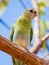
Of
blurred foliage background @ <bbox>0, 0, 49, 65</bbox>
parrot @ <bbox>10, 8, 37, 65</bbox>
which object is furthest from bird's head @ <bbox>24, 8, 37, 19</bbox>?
blurred foliage background @ <bbox>0, 0, 49, 65</bbox>

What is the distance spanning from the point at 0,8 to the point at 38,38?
37 cm

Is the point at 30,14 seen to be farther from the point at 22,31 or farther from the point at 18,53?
the point at 18,53

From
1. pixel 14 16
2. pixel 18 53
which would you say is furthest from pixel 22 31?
pixel 14 16

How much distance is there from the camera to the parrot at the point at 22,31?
3.33ft

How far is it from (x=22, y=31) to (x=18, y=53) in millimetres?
294

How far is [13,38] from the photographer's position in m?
1.03

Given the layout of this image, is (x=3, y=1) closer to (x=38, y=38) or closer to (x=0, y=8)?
(x=0, y=8)

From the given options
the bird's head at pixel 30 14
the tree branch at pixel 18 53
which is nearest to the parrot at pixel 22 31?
the bird's head at pixel 30 14

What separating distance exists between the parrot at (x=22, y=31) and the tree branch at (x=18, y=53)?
21 centimetres

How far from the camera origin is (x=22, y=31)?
1.04 meters

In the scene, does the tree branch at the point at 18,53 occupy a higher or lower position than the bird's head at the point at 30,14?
lower

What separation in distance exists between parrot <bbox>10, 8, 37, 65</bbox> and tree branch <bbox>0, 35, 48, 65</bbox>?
0.21 metres

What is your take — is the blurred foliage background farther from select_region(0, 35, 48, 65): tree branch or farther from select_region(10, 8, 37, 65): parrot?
select_region(0, 35, 48, 65): tree branch

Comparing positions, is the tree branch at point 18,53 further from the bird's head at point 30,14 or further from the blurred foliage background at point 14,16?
the blurred foliage background at point 14,16
